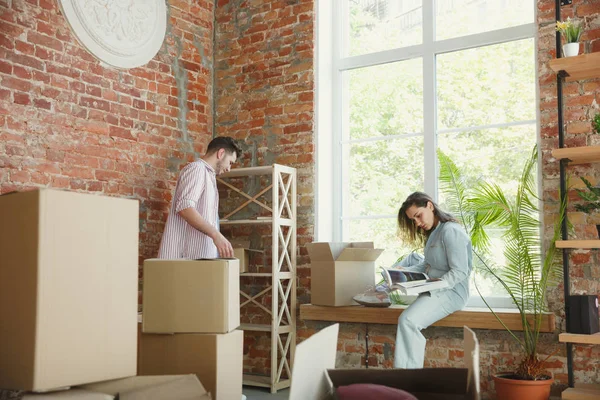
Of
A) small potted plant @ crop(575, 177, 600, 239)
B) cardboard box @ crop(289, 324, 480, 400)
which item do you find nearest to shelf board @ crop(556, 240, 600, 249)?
small potted plant @ crop(575, 177, 600, 239)

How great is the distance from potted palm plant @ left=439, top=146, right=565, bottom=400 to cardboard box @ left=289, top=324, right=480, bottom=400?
2.34m

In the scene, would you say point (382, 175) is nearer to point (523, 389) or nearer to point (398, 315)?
point (398, 315)

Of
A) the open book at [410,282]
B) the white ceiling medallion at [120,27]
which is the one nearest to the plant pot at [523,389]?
→ the open book at [410,282]

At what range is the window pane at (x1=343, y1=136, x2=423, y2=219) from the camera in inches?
177

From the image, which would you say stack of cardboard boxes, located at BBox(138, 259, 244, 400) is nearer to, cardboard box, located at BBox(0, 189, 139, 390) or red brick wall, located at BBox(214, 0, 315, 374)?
cardboard box, located at BBox(0, 189, 139, 390)

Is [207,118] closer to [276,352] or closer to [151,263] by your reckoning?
[276,352]

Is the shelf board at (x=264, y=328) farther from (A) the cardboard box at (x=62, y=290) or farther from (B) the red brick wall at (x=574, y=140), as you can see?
(A) the cardboard box at (x=62, y=290)

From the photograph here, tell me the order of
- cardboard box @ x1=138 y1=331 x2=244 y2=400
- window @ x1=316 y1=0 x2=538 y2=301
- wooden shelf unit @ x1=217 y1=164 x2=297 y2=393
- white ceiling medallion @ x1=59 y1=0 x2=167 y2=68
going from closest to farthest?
cardboard box @ x1=138 y1=331 x2=244 y2=400
white ceiling medallion @ x1=59 y1=0 x2=167 y2=68
window @ x1=316 y1=0 x2=538 y2=301
wooden shelf unit @ x1=217 y1=164 x2=297 y2=393

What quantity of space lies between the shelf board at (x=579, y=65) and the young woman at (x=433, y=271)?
40.6 inches

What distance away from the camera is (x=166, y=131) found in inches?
184

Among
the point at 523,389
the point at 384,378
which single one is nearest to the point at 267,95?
the point at 523,389

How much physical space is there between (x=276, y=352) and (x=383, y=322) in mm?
778

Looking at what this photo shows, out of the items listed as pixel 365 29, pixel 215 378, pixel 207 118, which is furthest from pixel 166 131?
pixel 215 378

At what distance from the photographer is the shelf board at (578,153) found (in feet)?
11.1
